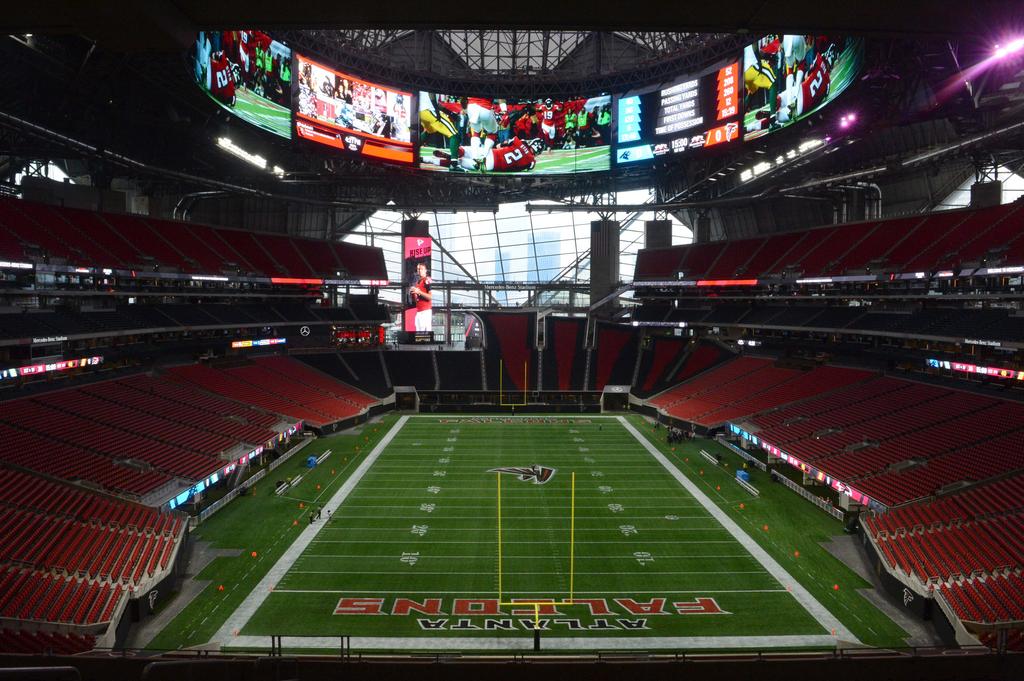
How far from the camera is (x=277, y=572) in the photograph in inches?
664

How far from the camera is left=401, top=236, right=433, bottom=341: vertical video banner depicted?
154 feet

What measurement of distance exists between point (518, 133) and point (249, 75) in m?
19.3

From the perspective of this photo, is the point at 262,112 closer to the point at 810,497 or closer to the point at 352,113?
the point at 352,113

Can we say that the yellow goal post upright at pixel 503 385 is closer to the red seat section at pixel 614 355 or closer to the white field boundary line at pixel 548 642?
the red seat section at pixel 614 355

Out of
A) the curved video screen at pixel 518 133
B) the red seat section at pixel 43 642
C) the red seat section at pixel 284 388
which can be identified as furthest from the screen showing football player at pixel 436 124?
the red seat section at pixel 43 642

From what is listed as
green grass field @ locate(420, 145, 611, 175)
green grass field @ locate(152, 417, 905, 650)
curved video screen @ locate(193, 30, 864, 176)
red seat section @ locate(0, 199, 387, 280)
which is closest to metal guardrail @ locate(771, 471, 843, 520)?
green grass field @ locate(152, 417, 905, 650)

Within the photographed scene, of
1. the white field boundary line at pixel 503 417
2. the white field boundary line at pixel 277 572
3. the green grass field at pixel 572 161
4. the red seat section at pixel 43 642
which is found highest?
the green grass field at pixel 572 161

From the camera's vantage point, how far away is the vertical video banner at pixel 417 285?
4694 centimetres

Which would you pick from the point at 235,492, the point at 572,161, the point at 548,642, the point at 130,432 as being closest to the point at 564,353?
the point at 572,161

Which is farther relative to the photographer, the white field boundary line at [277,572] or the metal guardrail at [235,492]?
the metal guardrail at [235,492]

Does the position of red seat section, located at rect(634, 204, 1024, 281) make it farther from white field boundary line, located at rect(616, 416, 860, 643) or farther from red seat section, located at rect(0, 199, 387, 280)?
red seat section, located at rect(0, 199, 387, 280)

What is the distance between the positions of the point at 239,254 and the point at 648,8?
4265 centimetres

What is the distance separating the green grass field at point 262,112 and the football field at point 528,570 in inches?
803

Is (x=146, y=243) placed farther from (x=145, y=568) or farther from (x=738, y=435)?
(x=738, y=435)
